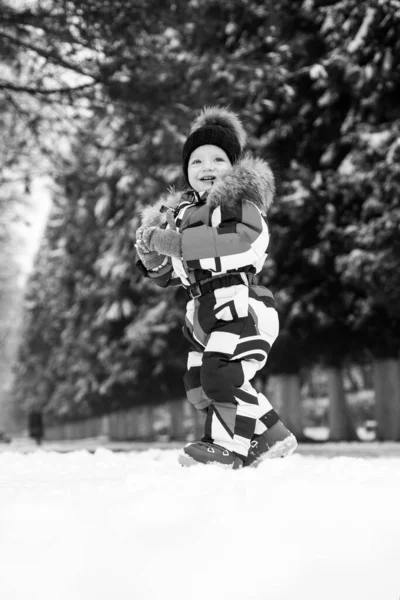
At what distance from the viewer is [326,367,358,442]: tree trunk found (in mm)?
17688

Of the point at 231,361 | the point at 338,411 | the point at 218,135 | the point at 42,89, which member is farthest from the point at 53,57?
the point at 338,411

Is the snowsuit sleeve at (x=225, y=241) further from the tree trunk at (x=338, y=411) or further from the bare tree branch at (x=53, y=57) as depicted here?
the tree trunk at (x=338, y=411)

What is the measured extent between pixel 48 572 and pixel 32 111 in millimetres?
8987

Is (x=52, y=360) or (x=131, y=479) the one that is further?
(x=52, y=360)

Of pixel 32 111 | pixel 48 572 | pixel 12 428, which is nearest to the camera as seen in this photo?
pixel 48 572

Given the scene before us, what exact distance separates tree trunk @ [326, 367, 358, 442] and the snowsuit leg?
47.4ft

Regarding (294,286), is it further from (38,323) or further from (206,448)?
(38,323)

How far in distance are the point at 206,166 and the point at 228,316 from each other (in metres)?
0.88

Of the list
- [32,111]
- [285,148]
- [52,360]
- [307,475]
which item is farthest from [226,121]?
[52,360]

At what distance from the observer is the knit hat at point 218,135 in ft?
12.8

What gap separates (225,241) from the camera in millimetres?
3328

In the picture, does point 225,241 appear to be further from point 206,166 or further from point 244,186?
point 206,166

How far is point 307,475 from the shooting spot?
254 cm

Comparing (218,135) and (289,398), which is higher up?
(218,135)
